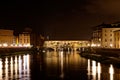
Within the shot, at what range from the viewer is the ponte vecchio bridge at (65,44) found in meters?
178

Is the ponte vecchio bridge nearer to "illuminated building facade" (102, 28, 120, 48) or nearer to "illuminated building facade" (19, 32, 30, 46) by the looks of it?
"illuminated building facade" (19, 32, 30, 46)

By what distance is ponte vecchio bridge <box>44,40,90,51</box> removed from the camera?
17750 centimetres

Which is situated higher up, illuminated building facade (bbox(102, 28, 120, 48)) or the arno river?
illuminated building facade (bbox(102, 28, 120, 48))

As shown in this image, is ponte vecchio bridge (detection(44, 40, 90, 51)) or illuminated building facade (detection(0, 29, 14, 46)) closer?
illuminated building facade (detection(0, 29, 14, 46))

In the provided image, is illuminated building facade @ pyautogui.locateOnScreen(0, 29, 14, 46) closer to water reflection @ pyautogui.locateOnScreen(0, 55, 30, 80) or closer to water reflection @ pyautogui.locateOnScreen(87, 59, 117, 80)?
water reflection @ pyautogui.locateOnScreen(0, 55, 30, 80)

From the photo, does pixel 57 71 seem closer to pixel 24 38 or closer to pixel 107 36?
pixel 107 36

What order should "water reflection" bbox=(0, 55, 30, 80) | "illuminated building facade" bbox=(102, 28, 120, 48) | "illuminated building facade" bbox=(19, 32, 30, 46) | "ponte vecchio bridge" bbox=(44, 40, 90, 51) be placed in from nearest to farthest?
1. "water reflection" bbox=(0, 55, 30, 80)
2. "illuminated building facade" bbox=(102, 28, 120, 48)
3. "illuminated building facade" bbox=(19, 32, 30, 46)
4. "ponte vecchio bridge" bbox=(44, 40, 90, 51)

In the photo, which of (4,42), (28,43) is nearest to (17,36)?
(28,43)

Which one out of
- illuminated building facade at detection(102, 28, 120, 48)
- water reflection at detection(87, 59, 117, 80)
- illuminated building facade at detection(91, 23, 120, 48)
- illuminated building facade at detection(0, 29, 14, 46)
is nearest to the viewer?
water reflection at detection(87, 59, 117, 80)

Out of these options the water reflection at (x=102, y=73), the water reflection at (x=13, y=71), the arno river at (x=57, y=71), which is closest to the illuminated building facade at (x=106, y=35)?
the arno river at (x=57, y=71)

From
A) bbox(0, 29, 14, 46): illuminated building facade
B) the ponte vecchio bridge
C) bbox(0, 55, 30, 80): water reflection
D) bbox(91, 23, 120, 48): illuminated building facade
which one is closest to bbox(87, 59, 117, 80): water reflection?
Answer: bbox(0, 55, 30, 80): water reflection

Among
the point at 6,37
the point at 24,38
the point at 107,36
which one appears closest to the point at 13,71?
the point at 107,36

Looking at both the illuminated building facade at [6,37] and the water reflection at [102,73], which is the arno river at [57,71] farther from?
the illuminated building facade at [6,37]

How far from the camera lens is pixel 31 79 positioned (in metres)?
29.3
